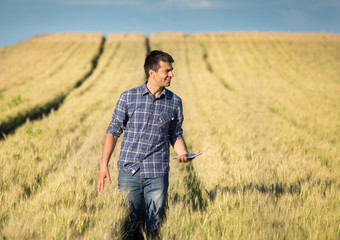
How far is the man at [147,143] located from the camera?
2326 mm

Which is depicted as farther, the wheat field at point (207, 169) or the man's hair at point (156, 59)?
the man's hair at point (156, 59)

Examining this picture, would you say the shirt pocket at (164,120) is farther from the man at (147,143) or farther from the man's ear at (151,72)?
the man's ear at (151,72)

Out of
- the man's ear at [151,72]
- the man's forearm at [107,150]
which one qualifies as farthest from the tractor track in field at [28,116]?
the man's ear at [151,72]

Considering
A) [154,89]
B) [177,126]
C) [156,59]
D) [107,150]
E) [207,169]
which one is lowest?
[207,169]

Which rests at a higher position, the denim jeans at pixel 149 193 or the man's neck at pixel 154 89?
the man's neck at pixel 154 89

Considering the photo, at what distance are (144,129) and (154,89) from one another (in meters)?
0.38

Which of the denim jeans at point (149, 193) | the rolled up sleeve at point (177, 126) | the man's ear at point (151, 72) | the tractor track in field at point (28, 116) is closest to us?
the denim jeans at point (149, 193)

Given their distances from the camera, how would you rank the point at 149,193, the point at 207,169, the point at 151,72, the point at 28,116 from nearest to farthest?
the point at 149,193, the point at 151,72, the point at 207,169, the point at 28,116

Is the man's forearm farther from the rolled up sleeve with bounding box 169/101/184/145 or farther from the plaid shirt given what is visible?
the rolled up sleeve with bounding box 169/101/184/145

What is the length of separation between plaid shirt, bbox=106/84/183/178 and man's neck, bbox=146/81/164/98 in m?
0.04

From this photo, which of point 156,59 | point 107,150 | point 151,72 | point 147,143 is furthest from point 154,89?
point 107,150

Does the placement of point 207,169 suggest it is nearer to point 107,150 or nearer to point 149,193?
point 149,193

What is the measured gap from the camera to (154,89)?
8.14 ft

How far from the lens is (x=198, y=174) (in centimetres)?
400
